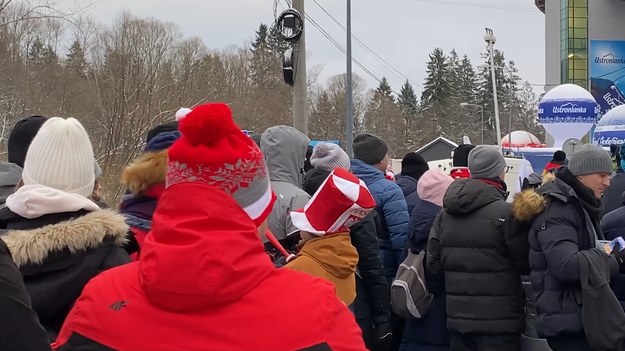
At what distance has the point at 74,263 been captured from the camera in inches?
98.6

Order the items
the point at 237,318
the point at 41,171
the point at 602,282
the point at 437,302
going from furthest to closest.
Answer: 1. the point at 437,302
2. the point at 602,282
3. the point at 41,171
4. the point at 237,318

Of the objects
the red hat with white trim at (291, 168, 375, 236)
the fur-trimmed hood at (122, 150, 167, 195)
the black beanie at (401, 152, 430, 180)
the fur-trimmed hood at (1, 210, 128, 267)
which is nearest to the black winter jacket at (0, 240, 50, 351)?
the fur-trimmed hood at (1, 210, 128, 267)

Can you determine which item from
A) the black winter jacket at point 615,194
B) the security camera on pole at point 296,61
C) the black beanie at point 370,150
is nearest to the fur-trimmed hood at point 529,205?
the black beanie at point 370,150

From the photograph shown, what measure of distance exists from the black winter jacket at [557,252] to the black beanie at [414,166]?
2280 mm

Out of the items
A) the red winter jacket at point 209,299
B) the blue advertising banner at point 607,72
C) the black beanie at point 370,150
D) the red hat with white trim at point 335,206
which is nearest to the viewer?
the red winter jacket at point 209,299

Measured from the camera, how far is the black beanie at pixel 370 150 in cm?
617

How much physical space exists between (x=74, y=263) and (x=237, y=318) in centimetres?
107

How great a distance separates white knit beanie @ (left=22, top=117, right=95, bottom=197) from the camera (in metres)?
2.75

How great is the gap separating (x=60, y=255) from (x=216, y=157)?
1036 millimetres

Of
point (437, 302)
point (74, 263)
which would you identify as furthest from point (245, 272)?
point (437, 302)

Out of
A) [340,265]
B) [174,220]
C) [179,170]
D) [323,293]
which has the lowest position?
[340,265]

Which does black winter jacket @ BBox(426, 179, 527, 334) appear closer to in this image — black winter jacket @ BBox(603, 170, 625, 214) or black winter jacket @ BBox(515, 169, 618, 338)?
black winter jacket @ BBox(515, 169, 618, 338)

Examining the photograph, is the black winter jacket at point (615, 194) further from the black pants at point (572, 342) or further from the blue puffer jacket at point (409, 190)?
the black pants at point (572, 342)

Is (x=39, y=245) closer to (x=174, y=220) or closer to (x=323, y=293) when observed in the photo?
(x=174, y=220)
